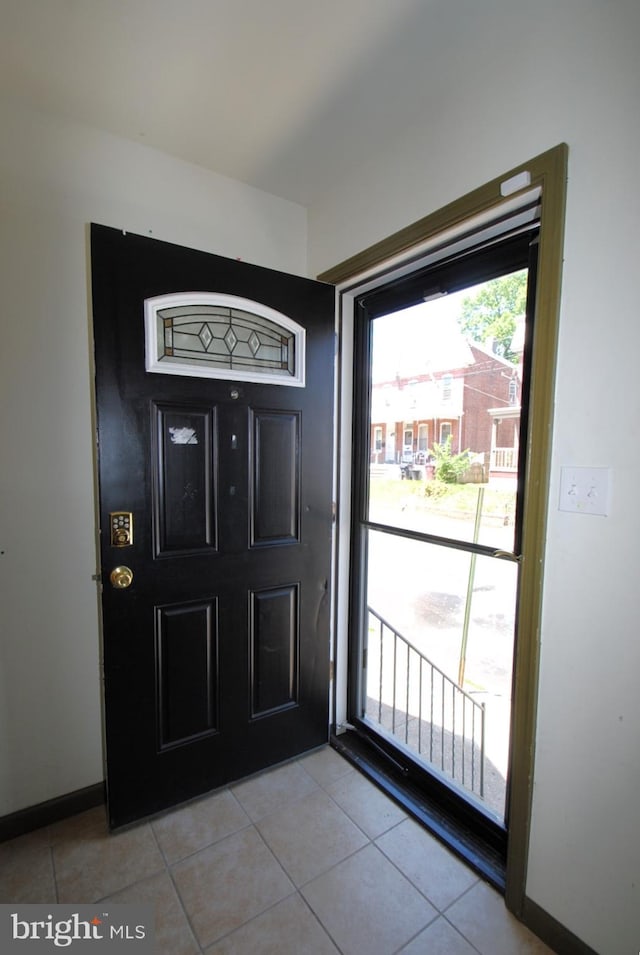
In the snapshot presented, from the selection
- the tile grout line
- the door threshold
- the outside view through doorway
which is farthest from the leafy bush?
the tile grout line

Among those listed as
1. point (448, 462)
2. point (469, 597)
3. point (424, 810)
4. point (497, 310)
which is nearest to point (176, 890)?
point (424, 810)

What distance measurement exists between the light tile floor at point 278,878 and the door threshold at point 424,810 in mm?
36

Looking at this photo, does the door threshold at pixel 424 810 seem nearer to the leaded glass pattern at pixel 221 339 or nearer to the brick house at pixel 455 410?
the brick house at pixel 455 410

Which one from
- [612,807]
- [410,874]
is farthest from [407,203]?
[410,874]

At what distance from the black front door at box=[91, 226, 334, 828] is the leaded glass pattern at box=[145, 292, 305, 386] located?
0.01 metres

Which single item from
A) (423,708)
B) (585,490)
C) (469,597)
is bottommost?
(423,708)

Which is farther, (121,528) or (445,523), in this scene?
(445,523)

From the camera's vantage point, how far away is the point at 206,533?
5.30 ft

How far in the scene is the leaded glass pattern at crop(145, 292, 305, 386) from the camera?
150 centimetres

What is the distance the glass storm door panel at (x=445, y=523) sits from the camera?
1452mm

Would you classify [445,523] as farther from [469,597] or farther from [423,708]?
[423,708]

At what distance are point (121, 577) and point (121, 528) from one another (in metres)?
0.17

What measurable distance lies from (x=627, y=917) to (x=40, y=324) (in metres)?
2.42

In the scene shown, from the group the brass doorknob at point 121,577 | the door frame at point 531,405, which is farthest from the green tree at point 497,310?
the brass doorknob at point 121,577
